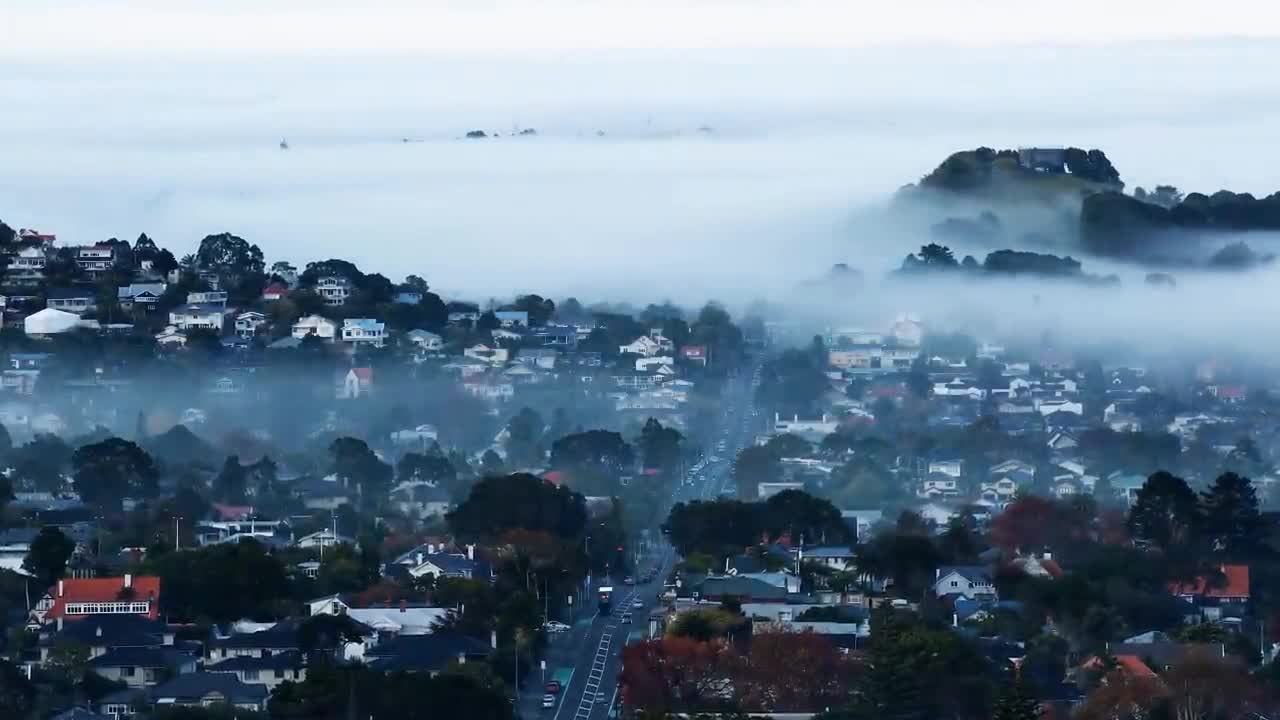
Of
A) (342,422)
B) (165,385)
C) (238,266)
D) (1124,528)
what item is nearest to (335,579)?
(1124,528)

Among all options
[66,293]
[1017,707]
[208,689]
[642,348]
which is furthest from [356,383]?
[1017,707]

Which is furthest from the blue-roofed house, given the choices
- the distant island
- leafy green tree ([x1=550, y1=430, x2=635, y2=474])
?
the distant island

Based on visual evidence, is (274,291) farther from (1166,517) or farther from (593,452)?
(1166,517)

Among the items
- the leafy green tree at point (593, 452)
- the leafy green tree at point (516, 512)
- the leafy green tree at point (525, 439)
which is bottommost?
the leafy green tree at point (525, 439)

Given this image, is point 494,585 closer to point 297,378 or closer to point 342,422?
Result: point 342,422

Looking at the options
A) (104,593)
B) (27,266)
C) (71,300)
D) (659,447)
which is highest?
(27,266)

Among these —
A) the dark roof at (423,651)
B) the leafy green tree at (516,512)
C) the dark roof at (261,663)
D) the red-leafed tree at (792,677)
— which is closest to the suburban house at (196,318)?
the leafy green tree at (516,512)

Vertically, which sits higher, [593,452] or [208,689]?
[208,689]

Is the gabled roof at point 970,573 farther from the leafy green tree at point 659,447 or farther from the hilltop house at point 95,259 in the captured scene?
the hilltop house at point 95,259
